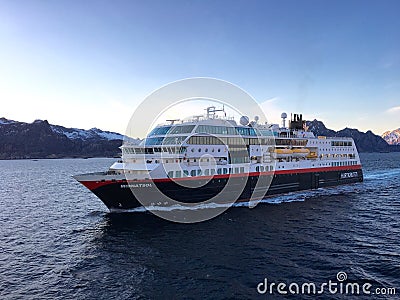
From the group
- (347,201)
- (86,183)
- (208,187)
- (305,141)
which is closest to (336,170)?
(305,141)

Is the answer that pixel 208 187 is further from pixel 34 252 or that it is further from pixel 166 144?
pixel 34 252

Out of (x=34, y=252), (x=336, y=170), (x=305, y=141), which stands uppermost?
(x=305, y=141)

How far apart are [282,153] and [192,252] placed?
26592mm

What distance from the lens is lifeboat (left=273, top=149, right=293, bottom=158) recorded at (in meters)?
41.6

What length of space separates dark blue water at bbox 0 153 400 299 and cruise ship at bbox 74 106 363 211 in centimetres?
288

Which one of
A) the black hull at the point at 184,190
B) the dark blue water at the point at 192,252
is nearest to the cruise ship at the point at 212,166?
the black hull at the point at 184,190

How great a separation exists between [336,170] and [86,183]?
4163 centimetres

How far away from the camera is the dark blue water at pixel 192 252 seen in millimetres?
15930

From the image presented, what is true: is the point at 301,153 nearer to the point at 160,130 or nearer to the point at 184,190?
the point at 184,190

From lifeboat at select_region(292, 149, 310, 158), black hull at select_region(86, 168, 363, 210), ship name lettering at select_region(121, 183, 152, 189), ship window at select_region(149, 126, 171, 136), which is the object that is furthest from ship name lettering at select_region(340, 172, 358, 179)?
ship name lettering at select_region(121, 183, 152, 189)

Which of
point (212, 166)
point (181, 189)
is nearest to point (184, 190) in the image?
point (181, 189)

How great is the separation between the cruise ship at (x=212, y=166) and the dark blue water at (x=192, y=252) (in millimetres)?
2882

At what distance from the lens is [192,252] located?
20188 millimetres

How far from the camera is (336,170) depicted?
163 ft
